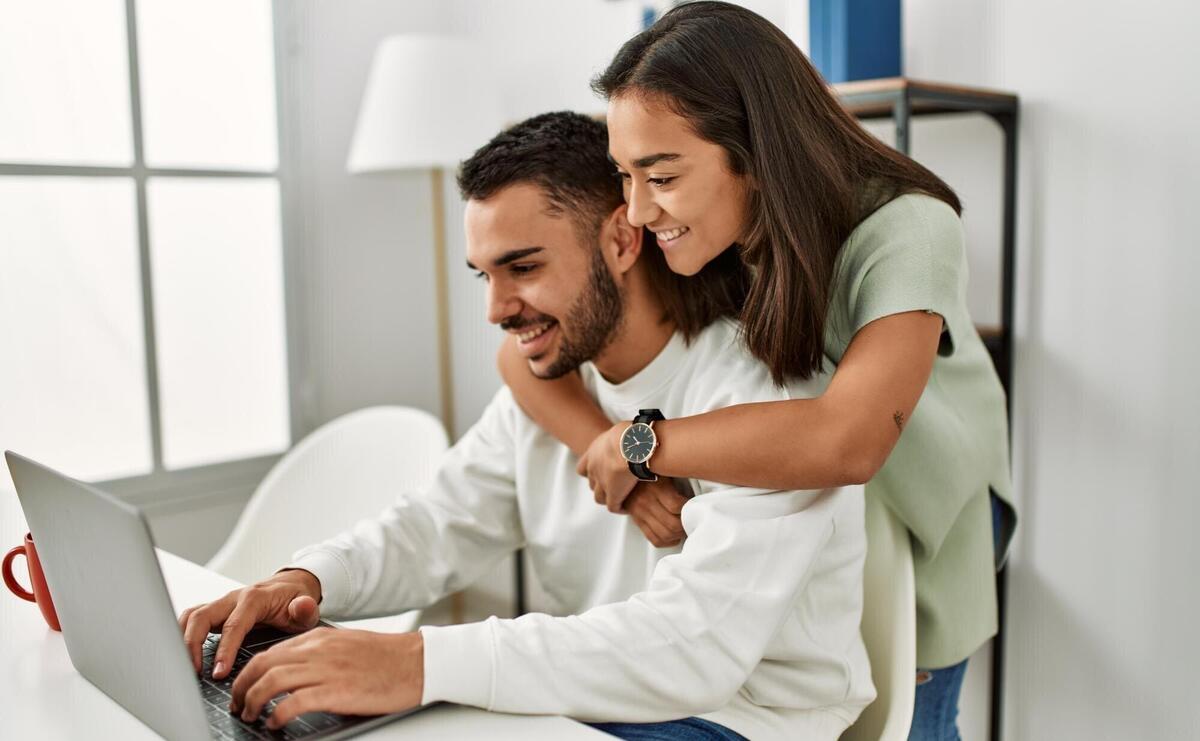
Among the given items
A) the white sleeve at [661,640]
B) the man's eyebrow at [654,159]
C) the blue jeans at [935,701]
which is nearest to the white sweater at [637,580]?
the white sleeve at [661,640]

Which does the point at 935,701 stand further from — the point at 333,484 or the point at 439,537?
the point at 333,484

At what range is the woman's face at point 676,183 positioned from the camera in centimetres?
109

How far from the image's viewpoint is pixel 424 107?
2.30 meters

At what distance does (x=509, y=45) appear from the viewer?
2645 mm

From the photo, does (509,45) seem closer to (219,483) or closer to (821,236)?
(219,483)

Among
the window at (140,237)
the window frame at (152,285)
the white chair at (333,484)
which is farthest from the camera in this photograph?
the window frame at (152,285)

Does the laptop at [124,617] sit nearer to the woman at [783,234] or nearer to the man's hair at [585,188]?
the woman at [783,234]

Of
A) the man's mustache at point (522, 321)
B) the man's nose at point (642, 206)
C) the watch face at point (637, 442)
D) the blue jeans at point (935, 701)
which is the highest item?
the man's nose at point (642, 206)

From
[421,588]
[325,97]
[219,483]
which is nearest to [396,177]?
[325,97]

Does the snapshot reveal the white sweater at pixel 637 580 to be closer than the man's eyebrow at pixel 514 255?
Yes

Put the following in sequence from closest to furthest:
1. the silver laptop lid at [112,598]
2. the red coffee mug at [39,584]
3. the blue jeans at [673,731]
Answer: the silver laptop lid at [112,598] < the blue jeans at [673,731] < the red coffee mug at [39,584]

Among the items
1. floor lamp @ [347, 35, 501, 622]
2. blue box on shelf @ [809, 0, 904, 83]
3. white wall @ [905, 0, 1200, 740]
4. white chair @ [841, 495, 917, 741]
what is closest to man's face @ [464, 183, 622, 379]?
white chair @ [841, 495, 917, 741]

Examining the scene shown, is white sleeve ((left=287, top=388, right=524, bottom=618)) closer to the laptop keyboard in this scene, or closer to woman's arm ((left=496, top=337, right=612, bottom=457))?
woman's arm ((left=496, top=337, right=612, bottom=457))

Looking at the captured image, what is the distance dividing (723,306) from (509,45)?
65.3 inches
